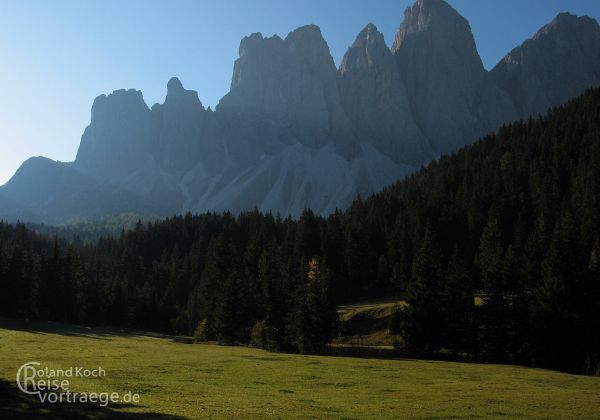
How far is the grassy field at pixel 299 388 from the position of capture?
75.8 ft

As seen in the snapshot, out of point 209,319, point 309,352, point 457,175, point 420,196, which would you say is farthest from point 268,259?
point 457,175

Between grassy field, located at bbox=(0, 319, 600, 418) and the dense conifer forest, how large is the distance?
1349 cm

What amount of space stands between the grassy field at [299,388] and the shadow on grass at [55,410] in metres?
0.04

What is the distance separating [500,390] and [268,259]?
203 feet

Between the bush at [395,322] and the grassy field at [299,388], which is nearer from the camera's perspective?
the grassy field at [299,388]

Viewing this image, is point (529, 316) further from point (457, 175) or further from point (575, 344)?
point (457, 175)

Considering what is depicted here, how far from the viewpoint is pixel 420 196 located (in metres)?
134

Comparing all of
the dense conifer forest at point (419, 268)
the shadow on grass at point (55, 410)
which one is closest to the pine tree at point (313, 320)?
the dense conifer forest at point (419, 268)

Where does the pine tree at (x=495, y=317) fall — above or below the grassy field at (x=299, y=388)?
above

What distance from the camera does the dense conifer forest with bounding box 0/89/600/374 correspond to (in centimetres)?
5734

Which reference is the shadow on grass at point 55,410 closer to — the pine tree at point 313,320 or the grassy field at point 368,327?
the pine tree at point 313,320

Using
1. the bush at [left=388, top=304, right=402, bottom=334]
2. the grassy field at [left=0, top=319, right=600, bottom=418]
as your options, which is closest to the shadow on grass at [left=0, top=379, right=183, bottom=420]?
the grassy field at [left=0, top=319, right=600, bottom=418]

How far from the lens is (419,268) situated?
66.3 m

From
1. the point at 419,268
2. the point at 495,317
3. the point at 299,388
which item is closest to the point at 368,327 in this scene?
the point at 419,268
